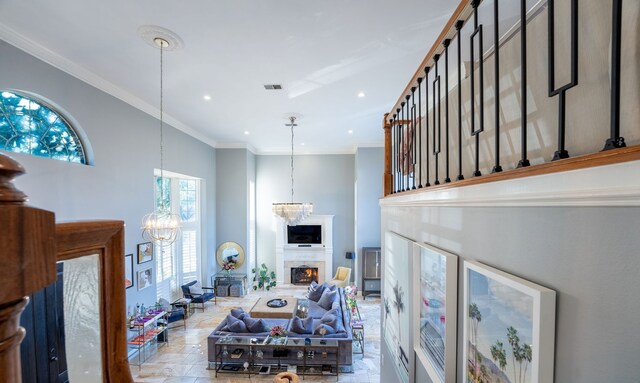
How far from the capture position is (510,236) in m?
1.12

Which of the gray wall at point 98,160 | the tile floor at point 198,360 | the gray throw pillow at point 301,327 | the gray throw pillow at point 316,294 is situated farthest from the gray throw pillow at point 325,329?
the gray wall at point 98,160

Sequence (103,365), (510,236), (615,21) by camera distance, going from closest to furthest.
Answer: (103,365), (615,21), (510,236)

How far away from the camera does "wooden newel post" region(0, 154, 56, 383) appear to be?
10.7 inches

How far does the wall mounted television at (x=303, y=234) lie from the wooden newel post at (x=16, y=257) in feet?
28.9

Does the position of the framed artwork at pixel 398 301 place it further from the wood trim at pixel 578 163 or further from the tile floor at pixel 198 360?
the tile floor at pixel 198 360

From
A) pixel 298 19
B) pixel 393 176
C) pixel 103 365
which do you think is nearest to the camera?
pixel 103 365

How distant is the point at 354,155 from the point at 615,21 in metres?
8.62

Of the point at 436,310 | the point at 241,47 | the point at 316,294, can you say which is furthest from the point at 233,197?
the point at 436,310

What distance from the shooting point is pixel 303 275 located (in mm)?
9031

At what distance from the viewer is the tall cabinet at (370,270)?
7.97 meters

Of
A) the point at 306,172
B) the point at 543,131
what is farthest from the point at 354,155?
the point at 543,131

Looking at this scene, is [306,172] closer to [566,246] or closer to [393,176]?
[393,176]

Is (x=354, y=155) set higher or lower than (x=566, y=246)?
higher

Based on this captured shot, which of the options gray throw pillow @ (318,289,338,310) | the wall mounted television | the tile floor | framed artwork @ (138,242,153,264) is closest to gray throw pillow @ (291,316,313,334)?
the tile floor
